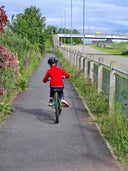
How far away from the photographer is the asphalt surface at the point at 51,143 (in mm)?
6504

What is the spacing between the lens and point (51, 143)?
26.0ft

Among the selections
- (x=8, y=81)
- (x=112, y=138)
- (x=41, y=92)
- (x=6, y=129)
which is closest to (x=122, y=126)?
(x=112, y=138)

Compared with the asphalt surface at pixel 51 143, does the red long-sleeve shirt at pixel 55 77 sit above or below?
above

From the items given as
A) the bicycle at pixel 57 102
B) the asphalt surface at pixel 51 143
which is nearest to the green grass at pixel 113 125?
the asphalt surface at pixel 51 143

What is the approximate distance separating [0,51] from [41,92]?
22.3ft

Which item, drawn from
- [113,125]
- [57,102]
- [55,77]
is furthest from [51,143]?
[55,77]

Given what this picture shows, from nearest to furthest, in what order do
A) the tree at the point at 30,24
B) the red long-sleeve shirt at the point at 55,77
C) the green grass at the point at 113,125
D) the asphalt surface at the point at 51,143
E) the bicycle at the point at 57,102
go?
the asphalt surface at the point at 51,143
the green grass at the point at 113,125
the bicycle at the point at 57,102
the red long-sleeve shirt at the point at 55,77
the tree at the point at 30,24

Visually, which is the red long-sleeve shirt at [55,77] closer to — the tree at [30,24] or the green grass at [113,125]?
the green grass at [113,125]

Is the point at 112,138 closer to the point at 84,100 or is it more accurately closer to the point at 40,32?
the point at 84,100

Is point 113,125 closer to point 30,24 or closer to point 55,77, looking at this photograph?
point 55,77

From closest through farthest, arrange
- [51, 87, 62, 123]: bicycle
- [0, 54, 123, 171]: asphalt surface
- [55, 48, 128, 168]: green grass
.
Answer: [0, 54, 123, 171]: asphalt surface, [55, 48, 128, 168]: green grass, [51, 87, 62, 123]: bicycle

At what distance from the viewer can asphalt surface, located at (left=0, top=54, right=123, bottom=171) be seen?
21.3 ft

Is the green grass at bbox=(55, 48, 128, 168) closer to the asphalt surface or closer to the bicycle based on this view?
the asphalt surface

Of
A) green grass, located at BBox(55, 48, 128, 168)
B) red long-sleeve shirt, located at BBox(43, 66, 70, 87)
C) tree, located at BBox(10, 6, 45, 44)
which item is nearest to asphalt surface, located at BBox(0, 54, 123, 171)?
green grass, located at BBox(55, 48, 128, 168)
